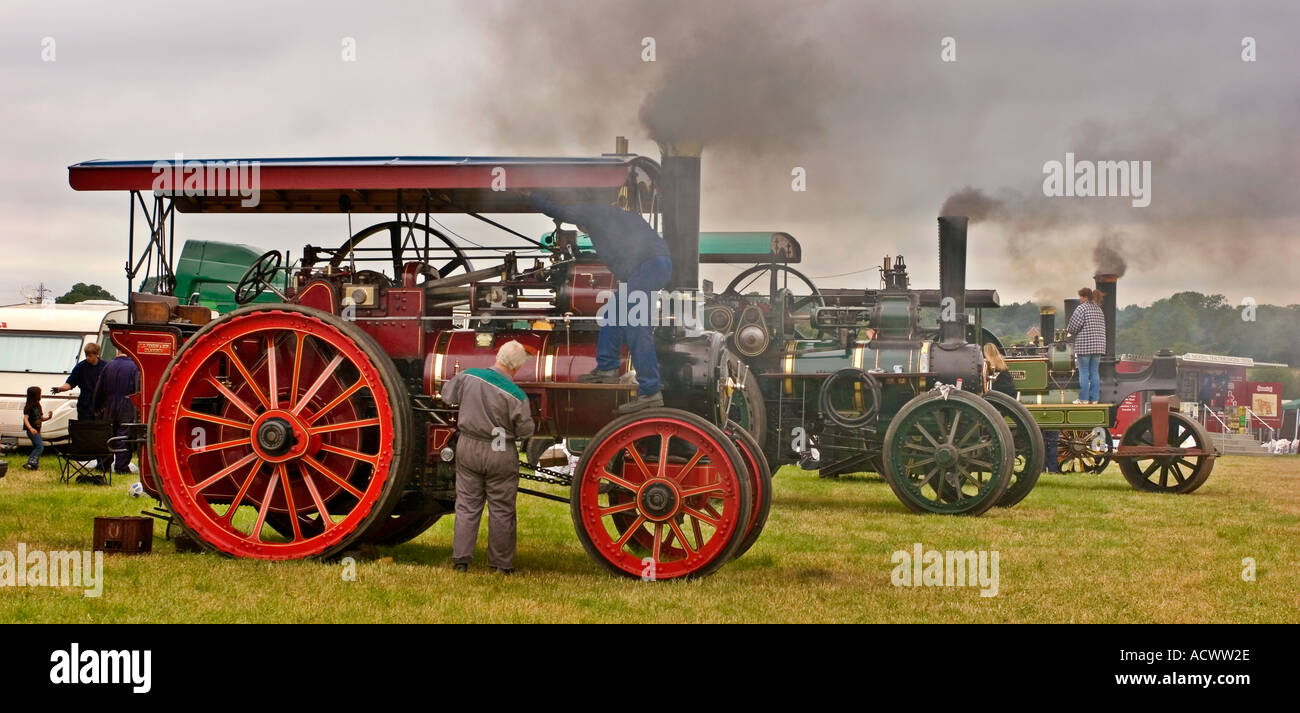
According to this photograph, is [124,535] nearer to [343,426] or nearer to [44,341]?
[343,426]

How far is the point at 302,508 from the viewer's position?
8.00 metres

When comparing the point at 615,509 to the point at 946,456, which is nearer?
the point at 615,509

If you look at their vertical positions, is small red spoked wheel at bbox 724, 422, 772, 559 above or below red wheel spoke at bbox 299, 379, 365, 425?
below

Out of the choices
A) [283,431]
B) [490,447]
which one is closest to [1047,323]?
[490,447]

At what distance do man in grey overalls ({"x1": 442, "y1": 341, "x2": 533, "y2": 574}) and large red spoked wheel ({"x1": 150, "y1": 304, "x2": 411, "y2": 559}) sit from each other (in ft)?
1.25

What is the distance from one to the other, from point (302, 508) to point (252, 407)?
76 centimetres

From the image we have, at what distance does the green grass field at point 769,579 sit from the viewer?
21.4 ft

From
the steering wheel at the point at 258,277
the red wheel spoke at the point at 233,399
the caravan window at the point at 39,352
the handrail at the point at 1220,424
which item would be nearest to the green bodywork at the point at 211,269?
the caravan window at the point at 39,352

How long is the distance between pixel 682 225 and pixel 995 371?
23.6 ft

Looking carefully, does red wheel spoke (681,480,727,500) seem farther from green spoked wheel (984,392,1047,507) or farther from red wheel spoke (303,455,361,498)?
green spoked wheel (984,392,1047,507)

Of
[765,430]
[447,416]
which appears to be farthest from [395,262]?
[765,430]

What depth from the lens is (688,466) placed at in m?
7.39

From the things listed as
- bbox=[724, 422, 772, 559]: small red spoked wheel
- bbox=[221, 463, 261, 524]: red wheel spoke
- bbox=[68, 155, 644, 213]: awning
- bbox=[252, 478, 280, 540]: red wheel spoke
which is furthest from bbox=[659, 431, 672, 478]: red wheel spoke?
bbox=[221, 463, 261, 524]: red wheel spoke

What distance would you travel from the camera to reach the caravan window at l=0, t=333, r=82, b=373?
19031mm
